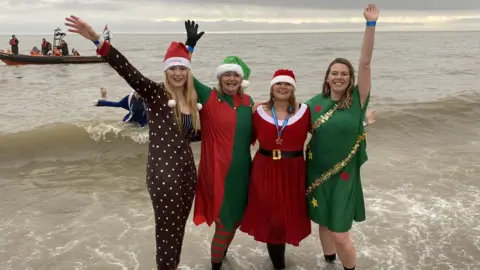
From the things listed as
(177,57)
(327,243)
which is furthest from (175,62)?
(327,243)

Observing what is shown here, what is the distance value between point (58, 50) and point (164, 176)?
31.2 m

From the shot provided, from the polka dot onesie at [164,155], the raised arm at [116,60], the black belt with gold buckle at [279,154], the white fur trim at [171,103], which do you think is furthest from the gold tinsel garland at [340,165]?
the raised arm at [116,60]

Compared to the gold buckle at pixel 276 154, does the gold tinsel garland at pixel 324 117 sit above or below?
above

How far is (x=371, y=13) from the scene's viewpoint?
3.26 metres

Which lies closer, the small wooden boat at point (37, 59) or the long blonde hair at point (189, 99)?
the long blonde hair at point (189, 99)

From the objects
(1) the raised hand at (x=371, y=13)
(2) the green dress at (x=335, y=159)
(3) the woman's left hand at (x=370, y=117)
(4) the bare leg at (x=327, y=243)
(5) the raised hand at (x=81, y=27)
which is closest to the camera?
(5) the raised hand at (x=81, y=27)

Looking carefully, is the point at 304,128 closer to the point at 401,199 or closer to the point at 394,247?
the point at 394,247

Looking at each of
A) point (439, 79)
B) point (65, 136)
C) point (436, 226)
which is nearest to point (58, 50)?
point (65, 136)

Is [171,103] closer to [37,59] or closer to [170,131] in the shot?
[170,131]

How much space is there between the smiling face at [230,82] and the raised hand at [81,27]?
3.45 ft

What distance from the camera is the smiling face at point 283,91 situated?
3398mm

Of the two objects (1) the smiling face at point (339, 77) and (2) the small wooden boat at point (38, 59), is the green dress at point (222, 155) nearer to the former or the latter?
(1) the smiling face at point (339, 77)

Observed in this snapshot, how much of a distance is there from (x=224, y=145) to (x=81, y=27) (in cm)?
139

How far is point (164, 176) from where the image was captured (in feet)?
10.3
